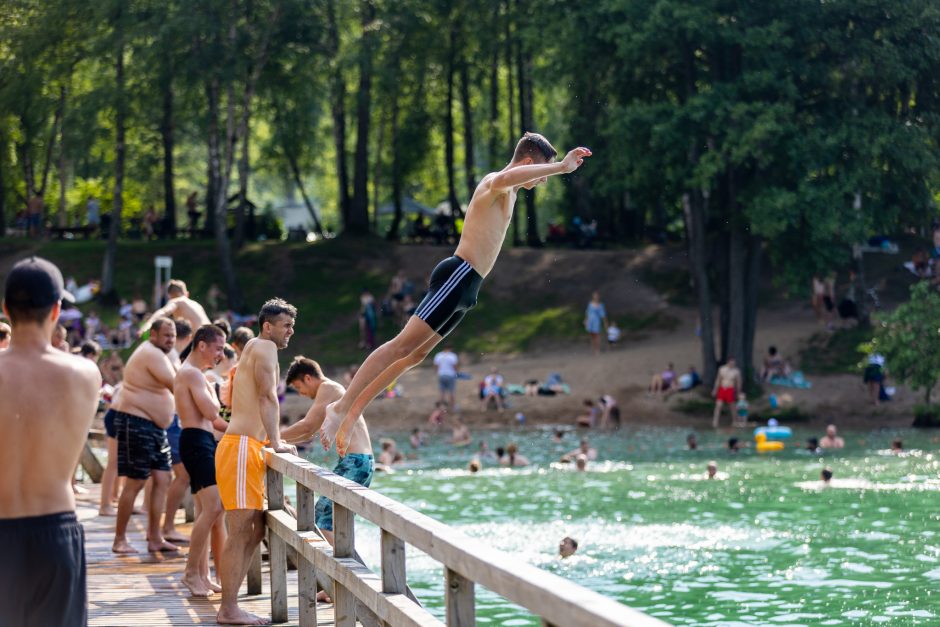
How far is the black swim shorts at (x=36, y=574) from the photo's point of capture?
15.6ft

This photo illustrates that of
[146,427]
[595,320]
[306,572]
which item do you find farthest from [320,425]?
[595,320]

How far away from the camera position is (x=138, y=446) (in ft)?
38.3

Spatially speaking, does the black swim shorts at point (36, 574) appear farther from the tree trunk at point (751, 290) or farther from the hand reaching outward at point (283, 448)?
the tree trunk at point (751, 290)

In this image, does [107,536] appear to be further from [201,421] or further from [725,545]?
[725,545]

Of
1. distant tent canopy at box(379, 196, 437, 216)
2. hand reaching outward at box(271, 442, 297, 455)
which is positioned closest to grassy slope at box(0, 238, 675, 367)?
distant tent canopy at box(379, 196, 437, 216)

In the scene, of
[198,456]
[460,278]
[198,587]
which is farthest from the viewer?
[198,456]

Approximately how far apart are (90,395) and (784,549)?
13759 millimetres

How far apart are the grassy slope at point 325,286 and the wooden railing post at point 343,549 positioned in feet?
103

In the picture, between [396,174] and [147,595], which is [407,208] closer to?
[396,174]

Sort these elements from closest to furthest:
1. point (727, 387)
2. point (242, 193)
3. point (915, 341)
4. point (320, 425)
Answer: point (320, 425) → point (915, 341) → point (727, 387) → point (242, 193)

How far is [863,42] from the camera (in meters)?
33.8

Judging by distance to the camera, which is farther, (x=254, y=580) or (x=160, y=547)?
(x=160, y=547)

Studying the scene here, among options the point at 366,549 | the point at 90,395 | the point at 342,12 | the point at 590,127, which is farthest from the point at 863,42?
the point at 90,395

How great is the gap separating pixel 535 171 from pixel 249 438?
3.01m
